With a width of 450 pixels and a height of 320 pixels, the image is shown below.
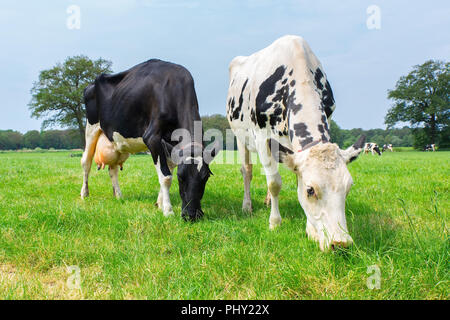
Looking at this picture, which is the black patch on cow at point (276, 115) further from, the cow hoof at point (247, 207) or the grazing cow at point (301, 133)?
the cow hoof at point (247, 207)

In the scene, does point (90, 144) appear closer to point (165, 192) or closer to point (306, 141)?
point (165, 192)

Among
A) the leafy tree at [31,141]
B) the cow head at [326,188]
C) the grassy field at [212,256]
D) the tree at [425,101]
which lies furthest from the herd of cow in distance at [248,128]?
the leafy tree at [31,141]

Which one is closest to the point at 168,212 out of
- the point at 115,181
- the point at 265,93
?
the point at 265,93

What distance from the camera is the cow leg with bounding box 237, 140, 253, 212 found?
5.71 m

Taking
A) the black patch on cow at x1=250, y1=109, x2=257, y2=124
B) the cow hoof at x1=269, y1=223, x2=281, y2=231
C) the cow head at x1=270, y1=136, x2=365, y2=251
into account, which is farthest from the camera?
the black patch on cow at x1=250, y1=109, x2=257, y2=124

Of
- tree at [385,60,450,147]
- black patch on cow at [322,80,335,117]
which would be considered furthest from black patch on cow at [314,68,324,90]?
tree at [385,60,450,147]

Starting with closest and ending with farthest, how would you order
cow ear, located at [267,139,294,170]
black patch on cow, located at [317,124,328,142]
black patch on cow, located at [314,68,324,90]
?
cow ear, located at [267,139,294,170] → black patch on cow, located at [317,124,328,142] → black patch on cow, located at [314,68,324,90]

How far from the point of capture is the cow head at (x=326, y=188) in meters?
2.82

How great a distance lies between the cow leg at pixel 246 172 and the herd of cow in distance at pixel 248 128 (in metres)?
0.02

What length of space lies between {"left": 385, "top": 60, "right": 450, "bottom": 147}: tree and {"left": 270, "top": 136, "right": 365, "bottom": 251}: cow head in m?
67.9

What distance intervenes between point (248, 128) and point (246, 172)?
1.10m

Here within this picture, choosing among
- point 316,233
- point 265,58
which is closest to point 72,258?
point 316,233

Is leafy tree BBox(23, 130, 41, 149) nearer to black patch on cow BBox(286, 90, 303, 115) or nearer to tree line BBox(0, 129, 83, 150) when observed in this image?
tree line BBox(0, 129, 83, 150)

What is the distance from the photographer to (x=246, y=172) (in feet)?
20.3
